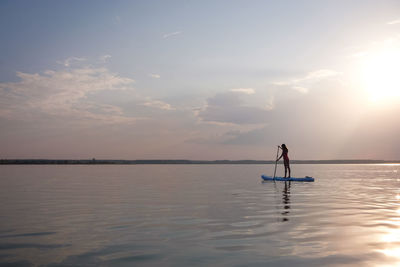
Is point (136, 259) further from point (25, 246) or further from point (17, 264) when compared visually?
point (25, 246)

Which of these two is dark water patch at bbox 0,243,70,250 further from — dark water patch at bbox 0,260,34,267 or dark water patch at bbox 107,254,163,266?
dark water patch at bbox 107,254,163,266

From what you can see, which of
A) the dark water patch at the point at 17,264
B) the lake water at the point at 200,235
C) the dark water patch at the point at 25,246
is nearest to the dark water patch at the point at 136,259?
the lake water at the point at 200,235

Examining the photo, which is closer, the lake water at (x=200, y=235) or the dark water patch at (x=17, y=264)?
the dark water patch at (x=17, y=264)

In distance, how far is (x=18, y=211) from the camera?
1526 centimetres

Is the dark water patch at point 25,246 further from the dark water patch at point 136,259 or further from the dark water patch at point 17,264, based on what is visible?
the dark water patch at point 136,259

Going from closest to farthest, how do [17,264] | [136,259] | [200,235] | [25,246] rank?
[17,264], [136,259], [25,246], [200,235]

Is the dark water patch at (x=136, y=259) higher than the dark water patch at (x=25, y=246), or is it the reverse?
the dark water patch at (x=136, y=259)

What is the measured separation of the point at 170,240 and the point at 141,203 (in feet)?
28.2

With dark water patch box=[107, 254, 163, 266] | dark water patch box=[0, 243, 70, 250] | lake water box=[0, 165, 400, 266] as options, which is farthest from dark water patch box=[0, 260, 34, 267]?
dark water patch box=[107, 254, 163, 266]

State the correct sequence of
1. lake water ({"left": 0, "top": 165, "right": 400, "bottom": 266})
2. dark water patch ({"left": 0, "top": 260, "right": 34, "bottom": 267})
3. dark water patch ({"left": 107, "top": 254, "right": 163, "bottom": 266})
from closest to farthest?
dark water patch ({"left": 0, "top": 260, "right": 34, "bottom": 267})
dark water patch ({"left": 107, "top": 254, "right": 163, "bottom": 266})
lake water ({"left": 0, "top": 165, "right": 400, "bottom": 266})

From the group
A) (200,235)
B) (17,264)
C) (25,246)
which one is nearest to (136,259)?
(17,264)

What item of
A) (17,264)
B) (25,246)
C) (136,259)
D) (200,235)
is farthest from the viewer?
(200,235)

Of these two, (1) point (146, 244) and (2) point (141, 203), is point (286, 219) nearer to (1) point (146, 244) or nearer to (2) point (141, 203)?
(1) point (146, 244)

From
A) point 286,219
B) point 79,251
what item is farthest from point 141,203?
point 79,251
